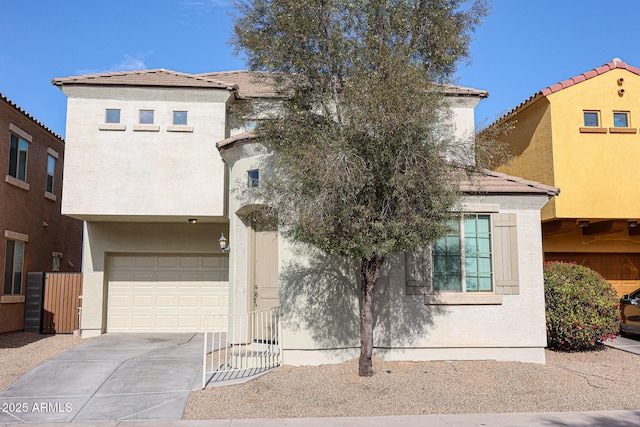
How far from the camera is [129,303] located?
14250 mm

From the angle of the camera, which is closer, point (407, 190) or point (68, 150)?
point (407, 190)

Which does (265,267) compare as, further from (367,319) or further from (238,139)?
(367,319)

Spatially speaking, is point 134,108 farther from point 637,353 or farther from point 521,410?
point 637,353

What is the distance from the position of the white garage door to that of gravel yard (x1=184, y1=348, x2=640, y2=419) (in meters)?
5.72

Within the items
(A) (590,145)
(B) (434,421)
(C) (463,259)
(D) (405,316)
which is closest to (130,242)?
(D) (405,316)

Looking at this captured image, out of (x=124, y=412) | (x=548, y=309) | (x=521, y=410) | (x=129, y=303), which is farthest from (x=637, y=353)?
(x=129, y=303)

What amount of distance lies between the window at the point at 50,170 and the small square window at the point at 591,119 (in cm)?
1599

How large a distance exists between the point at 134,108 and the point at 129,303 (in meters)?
5.20

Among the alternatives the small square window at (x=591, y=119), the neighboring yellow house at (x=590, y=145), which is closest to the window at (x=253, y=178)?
the neighboring yellow house at (x=590, y=145)

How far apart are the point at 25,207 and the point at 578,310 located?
14.6 meters

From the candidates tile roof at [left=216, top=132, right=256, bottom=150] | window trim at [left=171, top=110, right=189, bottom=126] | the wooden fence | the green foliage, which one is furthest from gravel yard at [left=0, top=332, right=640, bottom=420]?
window trim at [left=171, top=110, right=189, bottom=126]

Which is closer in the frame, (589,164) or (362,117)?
(362,117)

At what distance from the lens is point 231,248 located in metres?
10.6

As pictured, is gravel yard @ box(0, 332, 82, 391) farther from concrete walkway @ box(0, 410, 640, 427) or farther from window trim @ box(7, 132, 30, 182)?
window trim @ box(7, 132, 30, 182)
